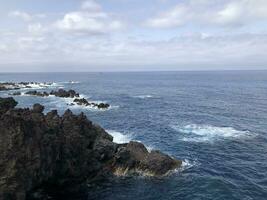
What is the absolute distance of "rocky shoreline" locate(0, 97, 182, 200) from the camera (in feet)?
96.1

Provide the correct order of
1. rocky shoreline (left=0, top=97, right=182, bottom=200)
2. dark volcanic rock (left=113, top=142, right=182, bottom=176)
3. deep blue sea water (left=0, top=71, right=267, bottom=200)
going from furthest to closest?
dark volcanic rock (left=113, top=142, right=182, bottom=176) < deep blue sea water (left=0, top=71, right=267, bottom=200) < rocky shoreline (left=0, top=97, right=182, bottom=200)

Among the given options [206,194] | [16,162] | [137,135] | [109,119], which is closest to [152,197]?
[206,194]

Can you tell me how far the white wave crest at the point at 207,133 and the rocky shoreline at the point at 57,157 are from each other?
16929 millimetres

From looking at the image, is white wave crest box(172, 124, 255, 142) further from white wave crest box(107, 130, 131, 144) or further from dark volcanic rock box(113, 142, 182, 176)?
dark volcanic rock box(113, 142, 182, 176)

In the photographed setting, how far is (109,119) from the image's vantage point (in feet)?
276

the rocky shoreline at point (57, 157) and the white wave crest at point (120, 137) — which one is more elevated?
the rocky shoreline at point (57, 157)

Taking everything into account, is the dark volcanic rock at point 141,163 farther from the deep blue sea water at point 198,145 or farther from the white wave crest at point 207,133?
the white wave crest at point 207,133

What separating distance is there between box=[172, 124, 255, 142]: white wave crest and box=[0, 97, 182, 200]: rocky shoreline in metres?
16.9

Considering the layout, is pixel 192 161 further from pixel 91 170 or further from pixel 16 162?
pixel 16 162

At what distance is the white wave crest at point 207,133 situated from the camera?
63.5 metres

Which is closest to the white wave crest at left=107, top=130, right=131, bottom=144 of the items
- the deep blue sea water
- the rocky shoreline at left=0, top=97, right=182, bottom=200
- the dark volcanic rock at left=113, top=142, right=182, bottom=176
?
the deep blue sea water

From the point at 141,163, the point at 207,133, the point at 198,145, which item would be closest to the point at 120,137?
the point at 198,145

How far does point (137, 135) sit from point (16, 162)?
3890cm

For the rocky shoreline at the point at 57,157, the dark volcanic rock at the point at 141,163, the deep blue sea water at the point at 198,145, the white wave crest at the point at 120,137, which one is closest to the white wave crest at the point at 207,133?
the deep blue sea water at the point at 198,145
